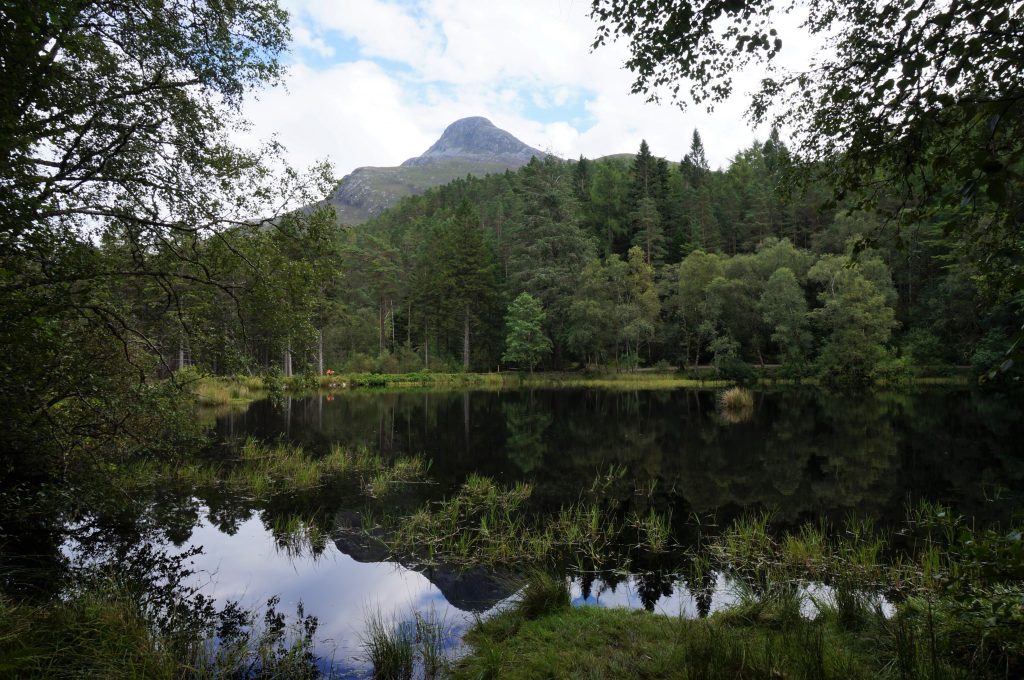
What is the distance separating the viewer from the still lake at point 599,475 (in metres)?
6.79

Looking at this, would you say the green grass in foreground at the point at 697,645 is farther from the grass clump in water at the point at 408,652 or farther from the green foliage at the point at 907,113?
the green foliage at the point at 907,113

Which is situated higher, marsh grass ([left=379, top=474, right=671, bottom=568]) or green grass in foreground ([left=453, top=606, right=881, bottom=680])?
green grass in foreground ([left=453, top=606, right=881, bottom=680])

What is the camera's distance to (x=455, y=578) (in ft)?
23.7

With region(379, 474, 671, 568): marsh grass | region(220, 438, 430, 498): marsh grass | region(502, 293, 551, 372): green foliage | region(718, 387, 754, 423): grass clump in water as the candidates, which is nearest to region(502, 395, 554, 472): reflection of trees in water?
region(220, 438, 430, 498): marsh grass

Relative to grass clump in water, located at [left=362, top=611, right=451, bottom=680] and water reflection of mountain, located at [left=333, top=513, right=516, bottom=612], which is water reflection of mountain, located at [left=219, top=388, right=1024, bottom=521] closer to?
water reflection of mountain, located at [left=333, top=513, right=516, bottom=612]

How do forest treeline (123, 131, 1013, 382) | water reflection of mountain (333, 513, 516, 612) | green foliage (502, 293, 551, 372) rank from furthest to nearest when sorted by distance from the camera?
green foliage (502, 293, 551, 372)
forest treeline (123, 131, 1013, 382)
water reflection of mountain (333, 513, 516, 612)

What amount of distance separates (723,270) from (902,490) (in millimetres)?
38209

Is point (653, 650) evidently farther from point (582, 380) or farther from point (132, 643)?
point (582, 380)

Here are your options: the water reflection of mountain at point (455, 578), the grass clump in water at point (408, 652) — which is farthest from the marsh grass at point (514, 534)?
the grass clump in water at point (408, 652)

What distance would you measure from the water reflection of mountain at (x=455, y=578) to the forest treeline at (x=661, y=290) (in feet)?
56.2

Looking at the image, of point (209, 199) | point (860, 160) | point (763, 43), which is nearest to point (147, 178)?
point (209, 199)

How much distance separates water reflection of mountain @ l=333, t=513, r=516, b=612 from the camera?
6496 mm

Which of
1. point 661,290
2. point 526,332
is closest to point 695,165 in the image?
point 661,290

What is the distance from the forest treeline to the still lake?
289 inches
